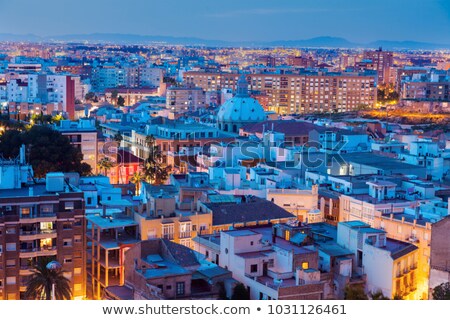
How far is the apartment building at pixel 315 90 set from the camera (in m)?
33.6

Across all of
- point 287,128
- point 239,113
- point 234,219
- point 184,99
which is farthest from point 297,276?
point 184,99

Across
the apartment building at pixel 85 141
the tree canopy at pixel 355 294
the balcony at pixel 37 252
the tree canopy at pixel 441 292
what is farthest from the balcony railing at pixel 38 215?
the apartment building at pixel 85 141

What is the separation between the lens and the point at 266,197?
9055 millimetres

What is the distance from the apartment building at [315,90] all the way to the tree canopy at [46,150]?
21233mm

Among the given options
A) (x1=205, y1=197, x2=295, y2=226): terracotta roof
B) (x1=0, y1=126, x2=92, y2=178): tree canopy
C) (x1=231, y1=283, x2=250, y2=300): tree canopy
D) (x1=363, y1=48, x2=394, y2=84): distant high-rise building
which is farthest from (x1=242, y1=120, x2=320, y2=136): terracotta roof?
(x1=363, y1=48, x2=394, y2=84): distant high-rise building

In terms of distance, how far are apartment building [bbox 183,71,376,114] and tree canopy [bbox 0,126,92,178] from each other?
69.7 ft

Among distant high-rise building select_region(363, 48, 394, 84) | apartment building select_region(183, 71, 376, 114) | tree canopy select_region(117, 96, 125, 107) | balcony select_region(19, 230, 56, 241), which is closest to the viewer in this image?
balcony select_region(19, 230, 56, 241)

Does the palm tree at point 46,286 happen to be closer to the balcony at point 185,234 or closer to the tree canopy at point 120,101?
the balcony at point 185,234

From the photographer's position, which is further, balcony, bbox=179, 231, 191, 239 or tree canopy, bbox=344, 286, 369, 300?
balcony, bbox=179, 231, 191, 239

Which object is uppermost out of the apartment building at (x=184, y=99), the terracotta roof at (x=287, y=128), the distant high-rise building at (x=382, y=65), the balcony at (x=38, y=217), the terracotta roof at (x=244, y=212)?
the distant high-rise building at (x=382, y=65)

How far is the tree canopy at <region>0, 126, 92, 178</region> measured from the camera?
11.7 metres

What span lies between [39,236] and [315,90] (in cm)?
2775

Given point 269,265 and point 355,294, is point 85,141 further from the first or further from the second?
point 355,294

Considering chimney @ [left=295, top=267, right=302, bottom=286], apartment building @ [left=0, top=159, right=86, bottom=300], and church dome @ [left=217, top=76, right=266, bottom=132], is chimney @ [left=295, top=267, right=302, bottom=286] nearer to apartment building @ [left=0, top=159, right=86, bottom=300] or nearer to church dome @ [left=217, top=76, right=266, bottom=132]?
apartment building @ [left=0, top=159, right=86, bottom=300]
